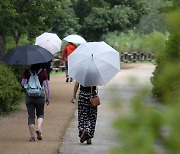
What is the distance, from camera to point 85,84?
920 cm

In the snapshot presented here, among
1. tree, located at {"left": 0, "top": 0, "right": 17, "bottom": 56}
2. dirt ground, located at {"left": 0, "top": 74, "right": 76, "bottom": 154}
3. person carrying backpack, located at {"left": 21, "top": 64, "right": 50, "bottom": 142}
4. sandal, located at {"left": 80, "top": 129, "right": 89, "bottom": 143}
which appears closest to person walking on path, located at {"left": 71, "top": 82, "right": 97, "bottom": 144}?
sandal, located at {"left": 80, "top": 129, "right": 89, "bottom": 143}

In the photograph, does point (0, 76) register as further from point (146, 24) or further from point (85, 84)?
point (146, 24)

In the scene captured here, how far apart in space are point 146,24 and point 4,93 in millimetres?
56364

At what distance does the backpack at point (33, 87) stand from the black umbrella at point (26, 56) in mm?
341

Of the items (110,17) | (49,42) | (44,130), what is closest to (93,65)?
(44,130)

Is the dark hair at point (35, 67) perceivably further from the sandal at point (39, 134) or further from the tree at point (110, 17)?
the tree at point (110, 17)

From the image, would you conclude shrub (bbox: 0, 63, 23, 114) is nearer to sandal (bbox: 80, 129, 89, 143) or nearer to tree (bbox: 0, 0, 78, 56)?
tree (bbox: 0, 0, 78, 56)

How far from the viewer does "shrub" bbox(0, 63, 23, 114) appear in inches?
482

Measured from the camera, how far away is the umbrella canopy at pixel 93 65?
30.4ft

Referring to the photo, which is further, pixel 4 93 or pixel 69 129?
pixel 4 93

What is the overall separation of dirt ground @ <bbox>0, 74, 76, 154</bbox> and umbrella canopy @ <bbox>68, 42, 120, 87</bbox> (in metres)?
1.24

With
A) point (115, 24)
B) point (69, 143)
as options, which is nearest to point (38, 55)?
point (69, 143)

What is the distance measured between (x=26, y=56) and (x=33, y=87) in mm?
821

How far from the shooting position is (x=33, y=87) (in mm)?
9320
